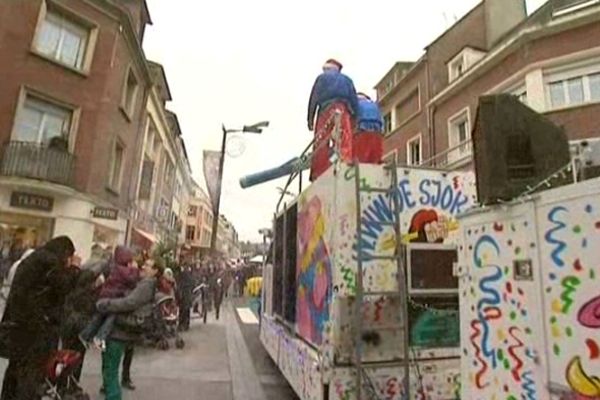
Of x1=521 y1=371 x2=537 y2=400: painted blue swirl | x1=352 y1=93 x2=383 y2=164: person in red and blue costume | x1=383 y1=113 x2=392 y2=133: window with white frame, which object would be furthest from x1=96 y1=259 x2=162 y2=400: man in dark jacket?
x1=383 y1=113 x2=392 y2=133: window with white frame

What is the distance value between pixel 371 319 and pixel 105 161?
1473 cm

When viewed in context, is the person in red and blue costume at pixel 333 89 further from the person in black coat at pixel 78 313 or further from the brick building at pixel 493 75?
the person in black coat at pixel 78 313

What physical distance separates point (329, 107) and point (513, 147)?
3041 mm

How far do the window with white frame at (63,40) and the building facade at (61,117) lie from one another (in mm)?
33

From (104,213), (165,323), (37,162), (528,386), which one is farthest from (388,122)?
(528,386)

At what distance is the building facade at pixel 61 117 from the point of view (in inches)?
543

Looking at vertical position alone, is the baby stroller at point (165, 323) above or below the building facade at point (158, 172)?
below

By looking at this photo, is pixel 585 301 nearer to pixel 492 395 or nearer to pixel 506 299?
pixel 506 299

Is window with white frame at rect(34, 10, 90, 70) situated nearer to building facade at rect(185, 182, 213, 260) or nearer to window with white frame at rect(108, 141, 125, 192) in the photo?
window with white frame at rect(108, 141, 125, 192)

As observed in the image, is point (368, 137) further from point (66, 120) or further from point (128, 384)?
point (66, 120)

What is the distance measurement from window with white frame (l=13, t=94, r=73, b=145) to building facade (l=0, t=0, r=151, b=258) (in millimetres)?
30

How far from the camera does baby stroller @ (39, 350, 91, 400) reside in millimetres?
4523

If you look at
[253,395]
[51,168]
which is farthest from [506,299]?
[51,168]

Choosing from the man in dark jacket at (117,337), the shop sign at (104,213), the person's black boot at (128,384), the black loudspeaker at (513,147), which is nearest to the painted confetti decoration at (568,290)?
the black loudspeaker at (513,147)
